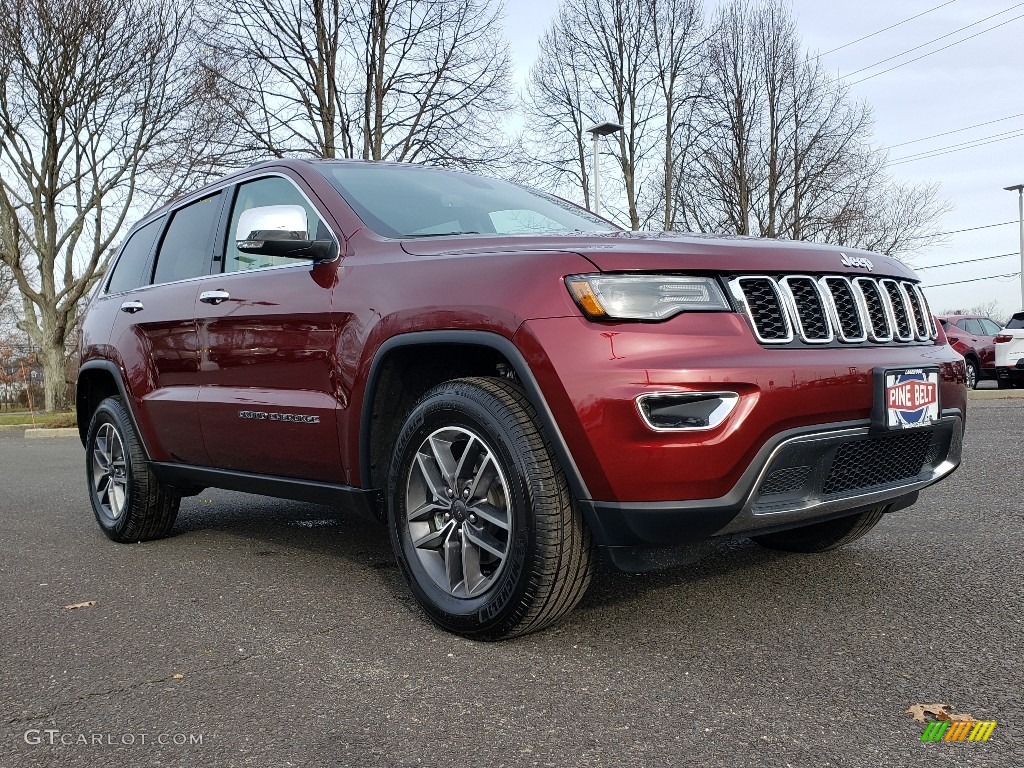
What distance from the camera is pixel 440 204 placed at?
392cm

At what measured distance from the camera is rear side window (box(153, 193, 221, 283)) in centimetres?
454

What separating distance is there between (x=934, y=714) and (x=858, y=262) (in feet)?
4.86

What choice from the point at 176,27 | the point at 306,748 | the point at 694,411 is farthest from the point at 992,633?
the point at 176,27

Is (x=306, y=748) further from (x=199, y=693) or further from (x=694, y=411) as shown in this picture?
(x=694, y=411)

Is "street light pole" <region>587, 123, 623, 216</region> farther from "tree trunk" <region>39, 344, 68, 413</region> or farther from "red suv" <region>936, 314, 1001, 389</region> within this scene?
"tree trunk" <region>39, 344, 68, 413</region>

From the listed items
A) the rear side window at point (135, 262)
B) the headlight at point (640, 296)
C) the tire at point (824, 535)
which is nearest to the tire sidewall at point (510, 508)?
the headlight at point (640, 296)

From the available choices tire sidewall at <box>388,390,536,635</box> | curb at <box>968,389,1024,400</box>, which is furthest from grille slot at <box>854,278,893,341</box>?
curb at <box>968,389,1024,400</box>

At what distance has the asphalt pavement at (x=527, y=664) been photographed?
2.25 m

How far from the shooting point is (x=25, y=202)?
2153 centimetres

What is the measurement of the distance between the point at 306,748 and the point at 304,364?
169 cm

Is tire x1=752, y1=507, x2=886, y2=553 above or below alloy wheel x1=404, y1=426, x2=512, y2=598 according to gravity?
below

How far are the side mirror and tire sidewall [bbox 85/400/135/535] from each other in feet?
5.91

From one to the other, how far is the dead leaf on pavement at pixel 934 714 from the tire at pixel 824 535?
1.45 m

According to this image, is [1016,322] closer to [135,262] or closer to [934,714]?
[135,262]
